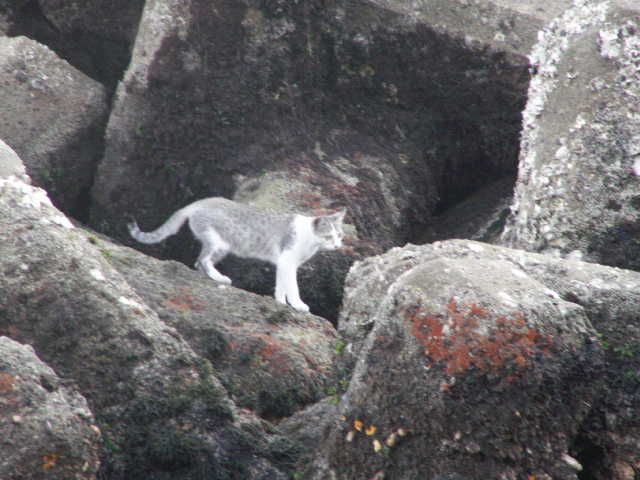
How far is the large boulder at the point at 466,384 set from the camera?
3049 mm

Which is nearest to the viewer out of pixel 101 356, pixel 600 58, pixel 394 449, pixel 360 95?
pixel 394 449

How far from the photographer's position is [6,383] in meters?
3.02

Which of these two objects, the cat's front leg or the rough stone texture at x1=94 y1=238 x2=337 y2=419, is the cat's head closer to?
the cat's front leg

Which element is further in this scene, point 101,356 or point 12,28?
point 12,28

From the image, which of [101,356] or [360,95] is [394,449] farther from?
[360,95]

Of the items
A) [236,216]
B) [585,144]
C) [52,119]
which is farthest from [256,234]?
[585,144]

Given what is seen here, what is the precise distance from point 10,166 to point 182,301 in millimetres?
1325

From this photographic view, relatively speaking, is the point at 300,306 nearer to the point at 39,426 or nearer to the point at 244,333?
the point at 244,333

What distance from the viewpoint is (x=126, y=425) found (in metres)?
3.55

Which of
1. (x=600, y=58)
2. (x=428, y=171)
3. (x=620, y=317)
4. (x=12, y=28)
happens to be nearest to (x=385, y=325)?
(x=620, y=317)

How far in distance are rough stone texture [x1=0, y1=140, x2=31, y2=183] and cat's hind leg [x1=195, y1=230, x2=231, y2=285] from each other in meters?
2.01

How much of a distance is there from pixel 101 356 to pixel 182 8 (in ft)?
12.9

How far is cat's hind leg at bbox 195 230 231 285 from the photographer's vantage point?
632cm

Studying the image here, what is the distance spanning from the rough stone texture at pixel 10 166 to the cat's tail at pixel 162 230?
1.94 meters
